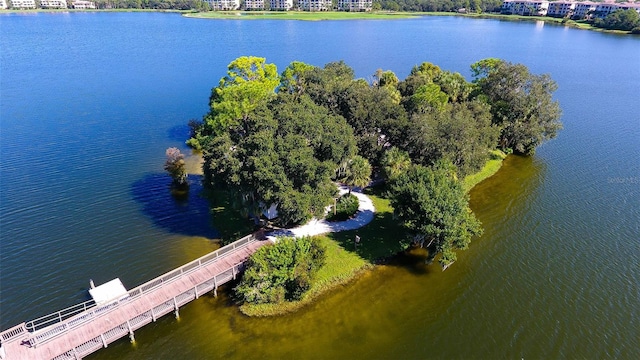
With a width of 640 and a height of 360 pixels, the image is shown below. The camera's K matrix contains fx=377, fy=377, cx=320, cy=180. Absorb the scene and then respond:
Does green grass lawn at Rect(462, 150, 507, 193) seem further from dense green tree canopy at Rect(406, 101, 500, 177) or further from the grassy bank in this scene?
the grassy bank

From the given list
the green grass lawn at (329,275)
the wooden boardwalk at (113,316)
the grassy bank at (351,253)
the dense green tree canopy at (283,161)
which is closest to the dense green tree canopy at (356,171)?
the dense green tree canopy at (283,161)

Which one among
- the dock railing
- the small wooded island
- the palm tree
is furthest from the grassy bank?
the dock railing

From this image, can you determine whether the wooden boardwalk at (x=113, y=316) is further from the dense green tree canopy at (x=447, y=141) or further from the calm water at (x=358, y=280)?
the dense green tree canopy at (x=447, y=141)

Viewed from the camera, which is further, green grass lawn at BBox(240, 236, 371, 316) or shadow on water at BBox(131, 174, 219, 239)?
shadow on water at BBox(131, 174, 219, 239)

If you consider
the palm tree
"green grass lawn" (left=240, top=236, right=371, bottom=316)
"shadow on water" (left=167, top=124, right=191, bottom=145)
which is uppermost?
the palm tree

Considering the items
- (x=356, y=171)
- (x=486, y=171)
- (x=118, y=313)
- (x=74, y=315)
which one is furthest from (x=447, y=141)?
(x=74, y=315)

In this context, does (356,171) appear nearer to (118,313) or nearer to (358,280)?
(358,280)
